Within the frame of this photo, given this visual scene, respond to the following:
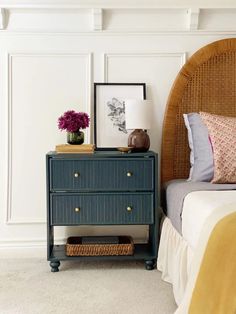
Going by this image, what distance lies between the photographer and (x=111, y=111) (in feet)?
10.6

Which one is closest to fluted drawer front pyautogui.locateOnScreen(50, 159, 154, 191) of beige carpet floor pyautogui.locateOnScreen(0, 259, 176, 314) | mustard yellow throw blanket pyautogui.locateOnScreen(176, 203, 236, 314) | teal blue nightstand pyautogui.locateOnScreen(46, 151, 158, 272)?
teal blue nightstand pyautogui.locateOnScreen(46, 151, 158, 272)

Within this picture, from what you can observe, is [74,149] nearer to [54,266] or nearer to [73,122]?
[73,122]

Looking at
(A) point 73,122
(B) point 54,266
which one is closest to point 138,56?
(A) point 73,122

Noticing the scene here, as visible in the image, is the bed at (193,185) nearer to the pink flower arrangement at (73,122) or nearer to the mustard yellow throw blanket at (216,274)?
the mustard yellow throw blanket at (216,274)

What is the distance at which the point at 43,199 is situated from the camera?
3.26 m

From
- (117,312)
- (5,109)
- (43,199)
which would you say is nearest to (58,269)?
(43,199)

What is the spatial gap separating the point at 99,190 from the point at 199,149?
749 mm

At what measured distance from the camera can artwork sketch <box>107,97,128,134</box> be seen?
3.24m

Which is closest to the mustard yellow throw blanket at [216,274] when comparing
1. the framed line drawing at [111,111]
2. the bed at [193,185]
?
the bed at [193,185]

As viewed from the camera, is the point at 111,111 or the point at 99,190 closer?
the point at 99,190

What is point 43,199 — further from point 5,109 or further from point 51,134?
point 5,109

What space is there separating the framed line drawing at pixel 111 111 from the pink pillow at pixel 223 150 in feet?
2.19

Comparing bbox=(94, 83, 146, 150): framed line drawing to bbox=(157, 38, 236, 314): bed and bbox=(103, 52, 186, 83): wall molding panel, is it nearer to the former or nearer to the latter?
bbox=(103, 52, 186, 83): wall molding panel

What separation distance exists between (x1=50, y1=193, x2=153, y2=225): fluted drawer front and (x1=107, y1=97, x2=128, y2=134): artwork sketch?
0.62m
